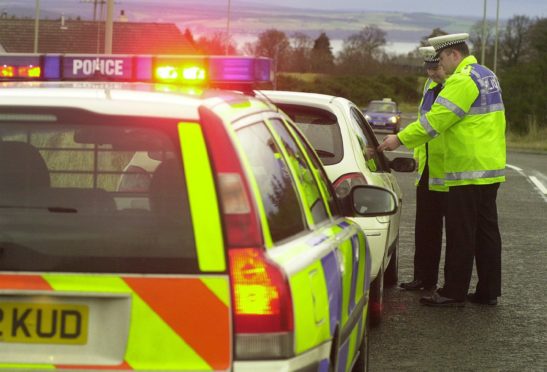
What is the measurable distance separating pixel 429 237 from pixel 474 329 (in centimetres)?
165

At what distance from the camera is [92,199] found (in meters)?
3.84

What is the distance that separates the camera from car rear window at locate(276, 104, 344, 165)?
319 inches

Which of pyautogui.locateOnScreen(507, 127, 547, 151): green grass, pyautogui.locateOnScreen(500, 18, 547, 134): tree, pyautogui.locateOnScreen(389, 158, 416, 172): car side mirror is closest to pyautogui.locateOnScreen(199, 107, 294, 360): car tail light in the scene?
pyautogui.locateOnScreen(389, 158, 416, 172): car side mirror

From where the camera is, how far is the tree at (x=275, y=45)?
117188mm

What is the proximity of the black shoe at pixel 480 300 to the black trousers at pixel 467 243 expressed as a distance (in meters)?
0.03

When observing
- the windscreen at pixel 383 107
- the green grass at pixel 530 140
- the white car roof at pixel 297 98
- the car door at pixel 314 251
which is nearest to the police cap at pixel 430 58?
the white car roof at pixel 297 98

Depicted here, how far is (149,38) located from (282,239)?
241ft

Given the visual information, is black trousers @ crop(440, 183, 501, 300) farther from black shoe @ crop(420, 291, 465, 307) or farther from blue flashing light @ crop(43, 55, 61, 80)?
blue flashing light @ crop(43, 55, 61, 80)

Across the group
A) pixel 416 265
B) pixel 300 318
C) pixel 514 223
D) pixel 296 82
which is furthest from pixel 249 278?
pixel 296 82

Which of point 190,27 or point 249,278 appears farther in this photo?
point 190,27

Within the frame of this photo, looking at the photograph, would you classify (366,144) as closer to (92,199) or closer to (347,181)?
(347,181)

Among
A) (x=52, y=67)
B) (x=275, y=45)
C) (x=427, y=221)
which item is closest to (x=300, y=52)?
(x=275, y=45)

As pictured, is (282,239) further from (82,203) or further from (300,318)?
(82,203)

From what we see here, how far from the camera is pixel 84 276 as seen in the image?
3613 millimetres
